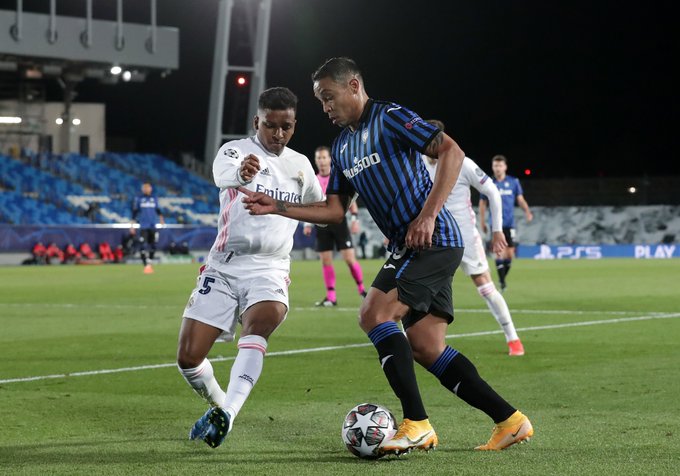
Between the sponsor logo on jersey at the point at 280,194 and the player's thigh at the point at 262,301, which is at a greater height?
the sponsor logo on jersey at the point at 280,194

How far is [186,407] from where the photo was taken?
739 cm

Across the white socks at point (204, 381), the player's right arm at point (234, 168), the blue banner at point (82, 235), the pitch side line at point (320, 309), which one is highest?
the player's right arm at point (234, 168)

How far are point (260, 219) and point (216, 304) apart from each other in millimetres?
581

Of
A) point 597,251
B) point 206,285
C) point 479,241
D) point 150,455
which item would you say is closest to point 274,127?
point 206,285

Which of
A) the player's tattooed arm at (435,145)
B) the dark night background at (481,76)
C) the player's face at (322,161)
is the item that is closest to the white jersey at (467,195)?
the player's tattooed arm at (435,145)

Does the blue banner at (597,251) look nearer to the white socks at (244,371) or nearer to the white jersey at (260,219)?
the white jersey at (260,219)

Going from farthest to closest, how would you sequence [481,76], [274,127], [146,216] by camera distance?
[481,76]
[146,216]
[274,127]

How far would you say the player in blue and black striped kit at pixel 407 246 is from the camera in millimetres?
5621

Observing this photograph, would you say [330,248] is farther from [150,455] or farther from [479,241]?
[150,455]

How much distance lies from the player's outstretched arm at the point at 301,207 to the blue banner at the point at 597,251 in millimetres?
40053

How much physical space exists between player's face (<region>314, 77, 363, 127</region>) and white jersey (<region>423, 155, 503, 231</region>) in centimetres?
484

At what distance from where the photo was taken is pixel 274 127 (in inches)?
255

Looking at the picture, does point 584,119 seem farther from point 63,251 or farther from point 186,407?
point 186,407

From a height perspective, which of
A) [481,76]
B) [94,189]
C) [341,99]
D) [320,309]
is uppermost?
[341,99]
